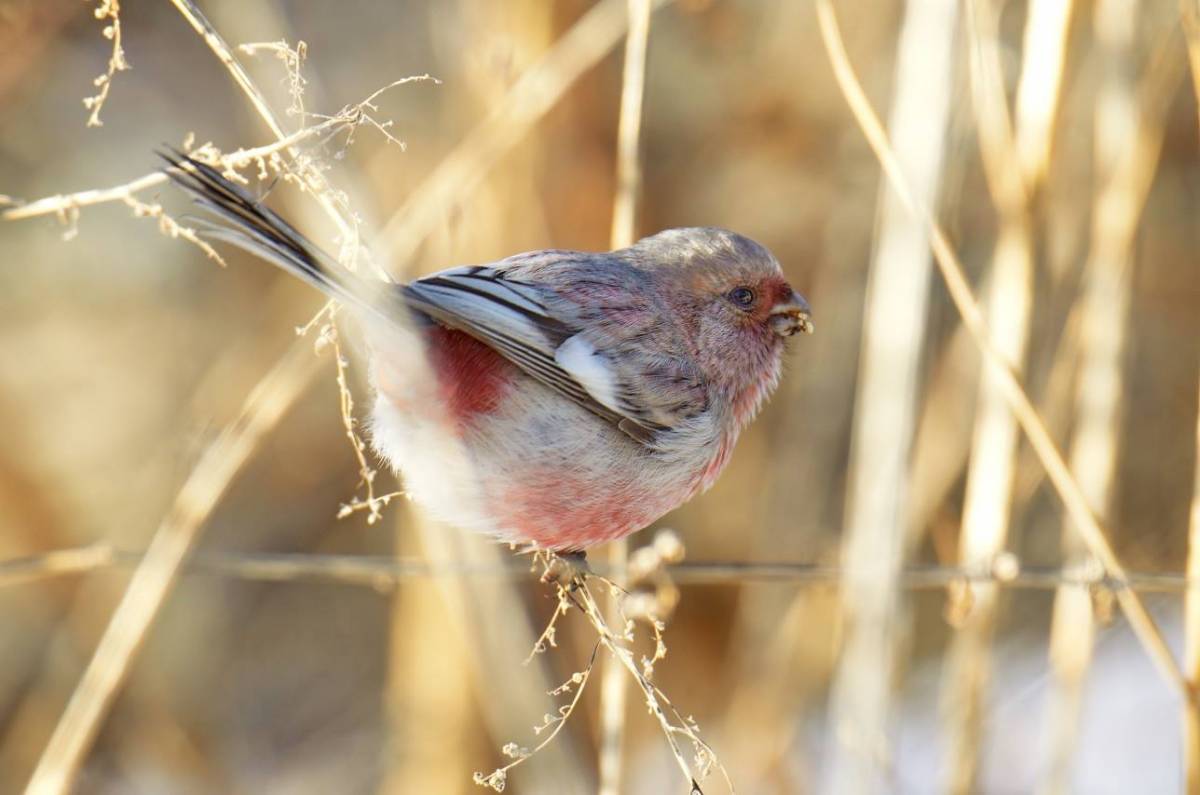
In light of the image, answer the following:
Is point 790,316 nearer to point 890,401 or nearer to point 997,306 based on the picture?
point 890,401

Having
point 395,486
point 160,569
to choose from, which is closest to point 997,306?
point 160,569

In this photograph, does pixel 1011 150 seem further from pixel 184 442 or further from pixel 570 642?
pixel 570 642

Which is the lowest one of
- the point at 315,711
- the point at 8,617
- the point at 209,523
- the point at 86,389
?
the point at 315,711

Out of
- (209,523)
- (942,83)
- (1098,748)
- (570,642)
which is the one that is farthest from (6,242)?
(1098,748)

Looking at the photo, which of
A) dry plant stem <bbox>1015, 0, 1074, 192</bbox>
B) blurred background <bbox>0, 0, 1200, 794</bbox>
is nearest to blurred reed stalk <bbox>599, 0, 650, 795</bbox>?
dry plant stem <bbox>1015, 0, 1074, 192</bbox>

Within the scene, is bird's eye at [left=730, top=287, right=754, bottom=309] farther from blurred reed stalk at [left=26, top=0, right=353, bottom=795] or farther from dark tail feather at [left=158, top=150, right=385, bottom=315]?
dark tail feather at [left=158, top=150, right=385, bottom=315]

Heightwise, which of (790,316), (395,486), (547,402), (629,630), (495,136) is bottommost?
(629,630)

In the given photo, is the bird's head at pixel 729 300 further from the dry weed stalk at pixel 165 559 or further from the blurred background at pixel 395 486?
the blurred background at pixel 395 486
